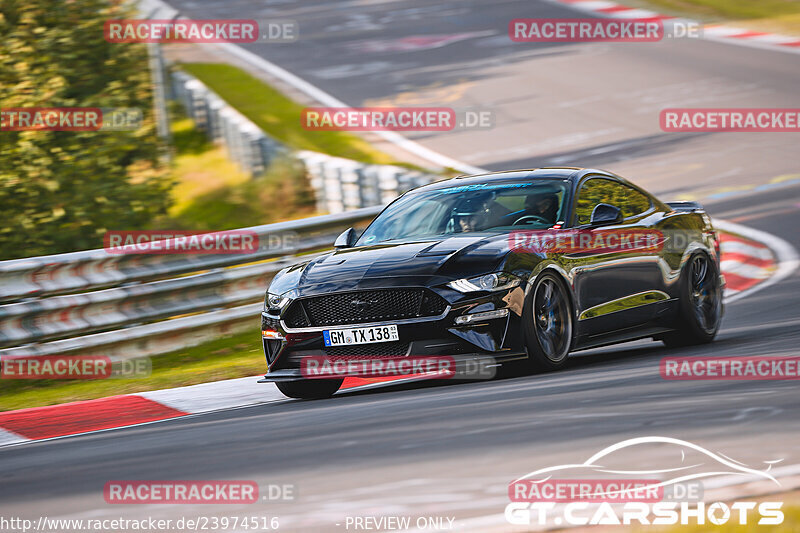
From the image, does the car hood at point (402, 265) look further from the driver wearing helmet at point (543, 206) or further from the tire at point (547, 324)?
the driver wearing helmet at point (543, 206)

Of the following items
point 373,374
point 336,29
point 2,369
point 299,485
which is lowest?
point 336,29

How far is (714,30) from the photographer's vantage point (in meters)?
28.3

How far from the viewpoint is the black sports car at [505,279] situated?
285 inches

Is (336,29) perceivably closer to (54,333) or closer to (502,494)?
(54,333)

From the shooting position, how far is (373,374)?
7.23 meters

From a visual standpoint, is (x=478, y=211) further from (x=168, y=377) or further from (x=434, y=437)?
(x=434, y=437)

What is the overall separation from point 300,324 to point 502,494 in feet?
10.8

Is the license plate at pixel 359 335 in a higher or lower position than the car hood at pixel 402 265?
lower

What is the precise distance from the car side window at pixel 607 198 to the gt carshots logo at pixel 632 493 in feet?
11.6

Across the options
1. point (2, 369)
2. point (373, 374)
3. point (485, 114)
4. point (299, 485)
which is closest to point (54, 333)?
point (2, 369)

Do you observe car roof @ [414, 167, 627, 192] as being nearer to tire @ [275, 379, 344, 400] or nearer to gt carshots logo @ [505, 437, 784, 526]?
tire @ [275, 379, 344, 400]

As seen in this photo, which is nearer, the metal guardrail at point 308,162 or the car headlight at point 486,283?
the car headlight at point 486,283

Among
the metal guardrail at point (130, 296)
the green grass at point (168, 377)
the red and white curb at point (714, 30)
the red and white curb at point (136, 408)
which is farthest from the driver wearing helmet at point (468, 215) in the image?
the red and white curb at point (714, 30)

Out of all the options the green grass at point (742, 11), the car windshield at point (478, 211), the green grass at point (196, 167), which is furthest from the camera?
the green grass at point (742, 11)
